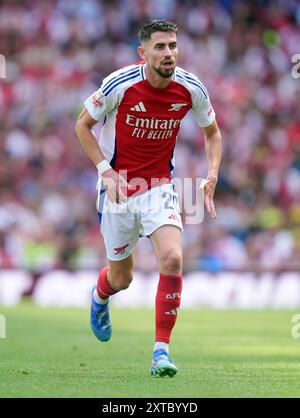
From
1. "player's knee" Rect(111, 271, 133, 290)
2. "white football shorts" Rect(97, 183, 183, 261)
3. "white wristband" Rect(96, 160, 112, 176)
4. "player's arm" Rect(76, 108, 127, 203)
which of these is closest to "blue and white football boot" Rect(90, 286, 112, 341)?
"player's knee" Rect(111, 271, 133, 290)

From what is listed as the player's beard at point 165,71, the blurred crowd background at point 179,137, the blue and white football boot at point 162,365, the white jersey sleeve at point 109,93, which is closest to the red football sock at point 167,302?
the blue and white football boot at point 162,365

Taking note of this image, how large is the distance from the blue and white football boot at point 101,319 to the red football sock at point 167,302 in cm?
169

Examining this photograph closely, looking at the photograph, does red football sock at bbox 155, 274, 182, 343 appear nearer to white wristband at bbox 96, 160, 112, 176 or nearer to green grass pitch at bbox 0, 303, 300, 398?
green grass pitch at bbox 0, 303, 300, 398

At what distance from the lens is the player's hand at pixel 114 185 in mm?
7934

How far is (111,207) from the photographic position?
8.52 meters

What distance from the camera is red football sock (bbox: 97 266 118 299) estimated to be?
361 inches

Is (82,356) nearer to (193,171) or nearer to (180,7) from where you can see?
(193,171)

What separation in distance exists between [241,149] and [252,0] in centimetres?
434

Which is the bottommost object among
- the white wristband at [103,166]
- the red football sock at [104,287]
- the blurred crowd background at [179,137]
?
the red football sock at [104,287]

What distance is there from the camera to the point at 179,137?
21641 millimetres

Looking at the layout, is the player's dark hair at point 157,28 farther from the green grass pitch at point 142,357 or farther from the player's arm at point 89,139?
the green grass pitch at point 142,357

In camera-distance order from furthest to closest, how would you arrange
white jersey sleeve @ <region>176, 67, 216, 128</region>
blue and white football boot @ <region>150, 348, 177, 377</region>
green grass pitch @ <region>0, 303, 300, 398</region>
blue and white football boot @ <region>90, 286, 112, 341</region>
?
blue and white football boot @ <region>90, 286, 112, 341</region> → white jersey sleeve @ <region>176, 67, 216, 128</region> → blue and white football boot @ <region>150, 348, 177, 377</region> → green grass pitch @ <region>0, 303, 300, 398</region>

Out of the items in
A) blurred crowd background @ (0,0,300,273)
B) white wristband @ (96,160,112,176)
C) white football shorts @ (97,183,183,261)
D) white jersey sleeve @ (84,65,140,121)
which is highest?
blurred crowd background @ (0,0,300,273)
